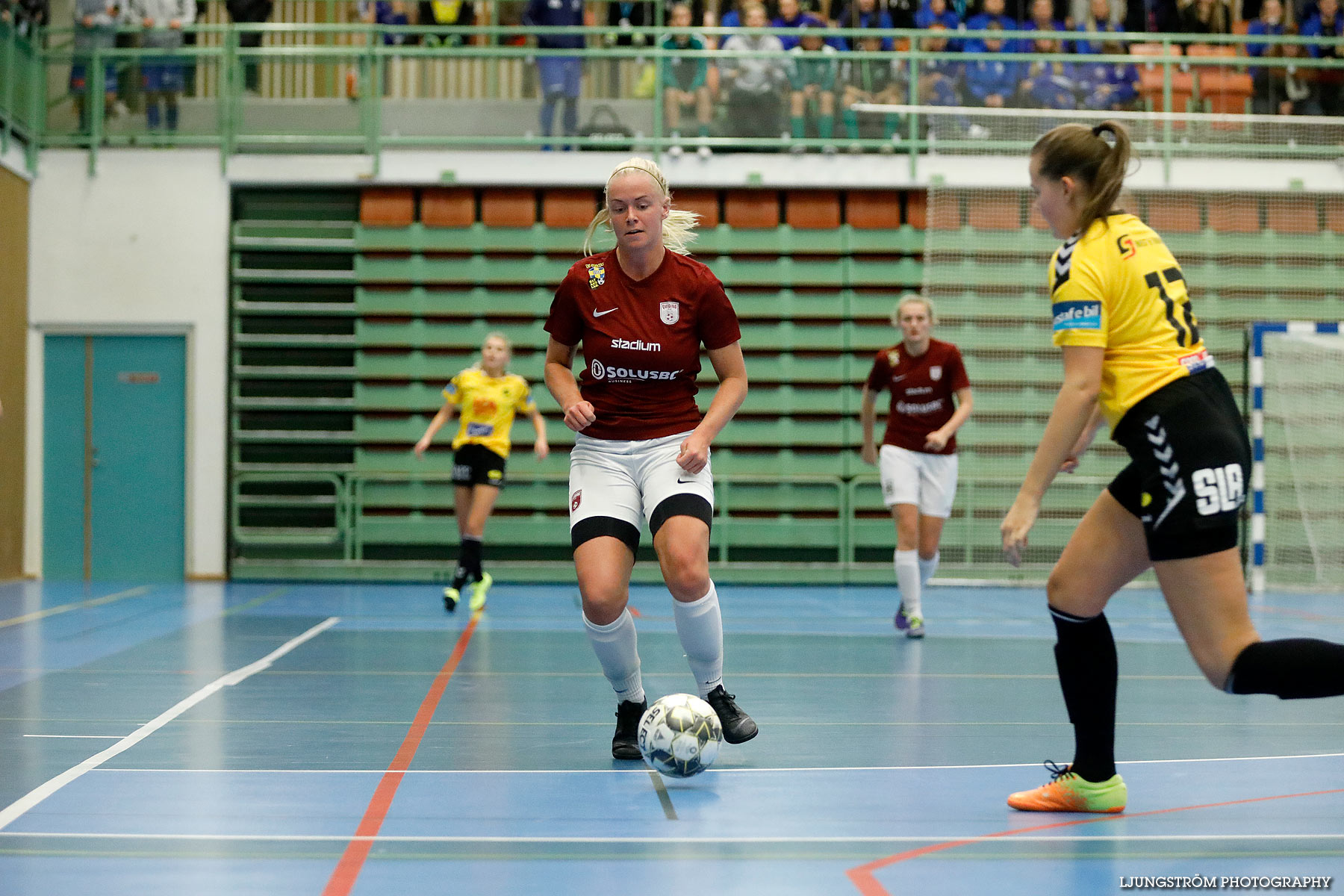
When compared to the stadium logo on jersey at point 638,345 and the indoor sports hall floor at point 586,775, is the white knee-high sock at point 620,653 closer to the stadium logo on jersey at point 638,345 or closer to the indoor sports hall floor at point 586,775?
the indoor sports hall floor at point 586,775

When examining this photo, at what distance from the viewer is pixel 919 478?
28.3ft

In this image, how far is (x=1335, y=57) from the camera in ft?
43.8

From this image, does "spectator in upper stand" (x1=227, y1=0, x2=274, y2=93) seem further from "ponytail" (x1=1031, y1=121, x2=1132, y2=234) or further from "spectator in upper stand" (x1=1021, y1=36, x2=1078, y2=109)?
"ponytail" (x1=1031, y1=121, x2=1132, y2=234)

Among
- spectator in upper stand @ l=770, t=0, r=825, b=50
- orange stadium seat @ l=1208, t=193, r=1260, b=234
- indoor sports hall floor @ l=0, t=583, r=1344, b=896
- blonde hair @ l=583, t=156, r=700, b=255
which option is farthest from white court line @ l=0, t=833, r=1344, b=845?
spectator in upper stand @ l=770, t=0, r=825, b=50

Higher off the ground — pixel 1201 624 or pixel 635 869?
pixel 1201 624

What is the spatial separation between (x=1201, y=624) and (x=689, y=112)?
1087cm

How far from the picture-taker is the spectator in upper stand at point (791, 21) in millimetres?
13672

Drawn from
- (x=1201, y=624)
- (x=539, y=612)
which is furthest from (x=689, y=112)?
(x=1201, y=624)

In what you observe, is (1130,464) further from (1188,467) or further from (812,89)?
(812,89)

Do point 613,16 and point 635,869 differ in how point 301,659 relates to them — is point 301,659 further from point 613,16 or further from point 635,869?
point 613,16

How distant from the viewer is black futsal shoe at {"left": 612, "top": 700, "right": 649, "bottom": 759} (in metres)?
4.45

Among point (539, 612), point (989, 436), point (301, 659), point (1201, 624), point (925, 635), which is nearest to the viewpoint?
Answer: point (1201, 624)

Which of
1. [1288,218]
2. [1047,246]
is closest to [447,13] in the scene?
[1047,246]

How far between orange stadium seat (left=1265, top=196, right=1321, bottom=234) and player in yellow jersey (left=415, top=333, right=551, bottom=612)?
833 cm
